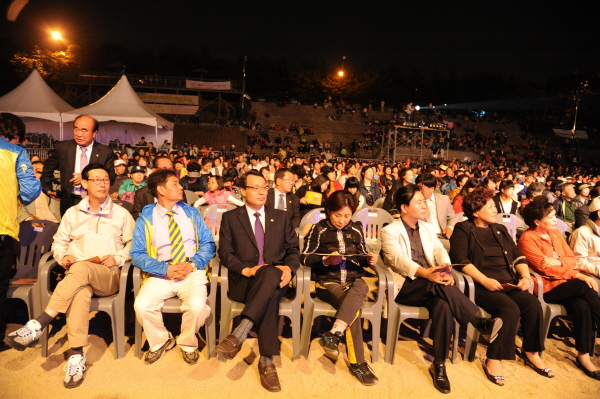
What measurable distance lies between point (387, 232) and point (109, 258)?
2410mm

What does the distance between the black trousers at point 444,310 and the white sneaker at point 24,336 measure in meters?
2.90

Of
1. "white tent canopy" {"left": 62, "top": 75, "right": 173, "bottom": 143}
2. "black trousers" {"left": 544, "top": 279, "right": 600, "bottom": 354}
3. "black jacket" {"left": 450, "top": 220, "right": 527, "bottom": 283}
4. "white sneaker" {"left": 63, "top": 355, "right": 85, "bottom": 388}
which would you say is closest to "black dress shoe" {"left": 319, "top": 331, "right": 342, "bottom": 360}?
"black jacket" {"left": 450, "top": 220, "right": 527, "bottom": 283}

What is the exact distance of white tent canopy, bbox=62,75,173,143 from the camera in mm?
15133

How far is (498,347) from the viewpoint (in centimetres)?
314

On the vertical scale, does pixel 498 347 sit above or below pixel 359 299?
below

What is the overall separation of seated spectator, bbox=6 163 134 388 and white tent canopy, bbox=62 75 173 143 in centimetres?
1302

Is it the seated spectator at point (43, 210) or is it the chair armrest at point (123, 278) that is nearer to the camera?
the chair armrest at point (123, 278)

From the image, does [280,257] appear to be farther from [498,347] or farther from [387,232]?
[498,347]

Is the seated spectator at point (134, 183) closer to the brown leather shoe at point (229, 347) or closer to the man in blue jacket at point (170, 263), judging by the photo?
the man in blue jacket at point (170, 263)

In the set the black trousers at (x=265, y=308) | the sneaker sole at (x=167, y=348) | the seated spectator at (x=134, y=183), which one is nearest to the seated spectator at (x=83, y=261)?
the sneaker sole at (x=167, y=348)

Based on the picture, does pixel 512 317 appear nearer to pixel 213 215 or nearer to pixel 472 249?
pixel 472 249

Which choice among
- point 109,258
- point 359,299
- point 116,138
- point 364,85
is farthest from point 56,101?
point 364,85

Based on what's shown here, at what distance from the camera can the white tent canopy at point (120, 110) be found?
15.1 metres

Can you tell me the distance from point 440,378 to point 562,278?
5.14 feet
